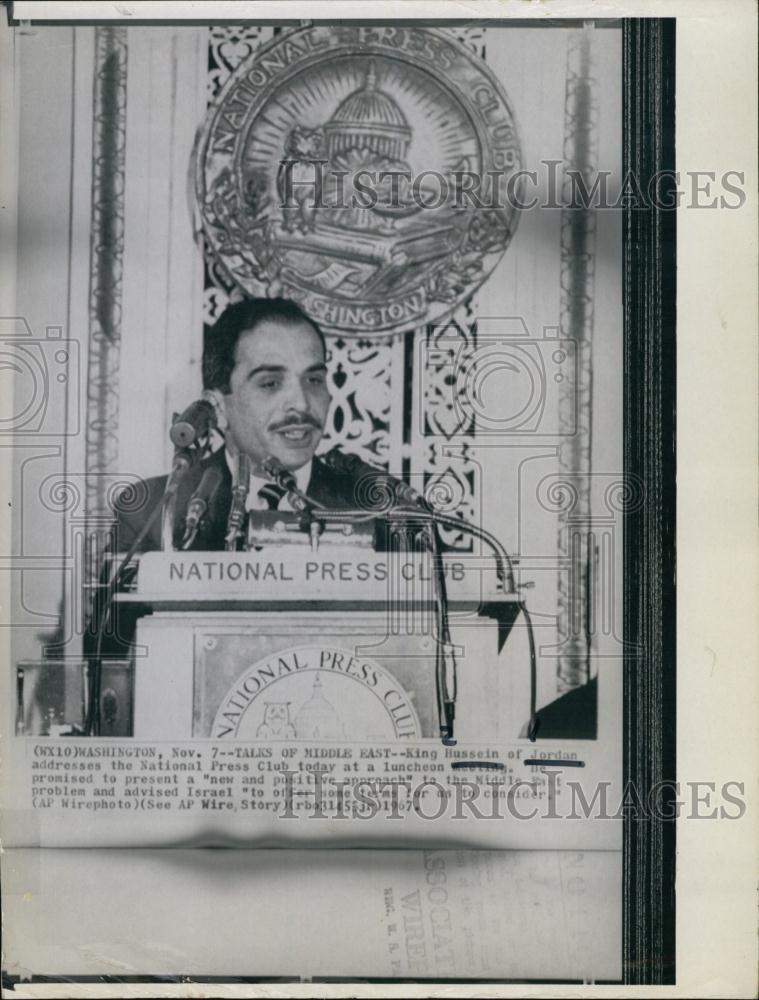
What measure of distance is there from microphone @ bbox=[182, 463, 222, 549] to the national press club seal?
29cm

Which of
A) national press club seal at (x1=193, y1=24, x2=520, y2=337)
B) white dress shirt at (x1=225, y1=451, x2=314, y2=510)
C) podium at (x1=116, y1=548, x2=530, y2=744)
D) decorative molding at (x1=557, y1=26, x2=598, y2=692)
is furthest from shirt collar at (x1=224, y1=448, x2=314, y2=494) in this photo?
decorative molding at (x1=557, y1=26, x2=598, y2=692)

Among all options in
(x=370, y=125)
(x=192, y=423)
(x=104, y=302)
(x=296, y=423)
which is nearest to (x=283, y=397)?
(x=296, y=423)

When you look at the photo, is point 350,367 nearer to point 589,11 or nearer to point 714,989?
point 589,11

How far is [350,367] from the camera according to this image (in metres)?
1.38

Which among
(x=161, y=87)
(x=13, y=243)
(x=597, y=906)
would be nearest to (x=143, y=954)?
(x=597, y=906)

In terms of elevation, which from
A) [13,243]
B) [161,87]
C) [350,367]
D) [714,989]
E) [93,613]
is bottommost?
[714,989]

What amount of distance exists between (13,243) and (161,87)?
33cm

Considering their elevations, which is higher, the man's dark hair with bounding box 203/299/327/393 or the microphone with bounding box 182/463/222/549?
the man's dark hair with bounding box 203/299/327/393

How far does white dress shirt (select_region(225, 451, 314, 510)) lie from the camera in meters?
1.37

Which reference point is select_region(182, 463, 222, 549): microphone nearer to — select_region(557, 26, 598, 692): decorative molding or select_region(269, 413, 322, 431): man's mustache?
select_region(269, 413, 322, 431): man's mustache

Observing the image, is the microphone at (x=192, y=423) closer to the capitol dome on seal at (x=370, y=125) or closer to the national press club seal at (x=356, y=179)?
the national press club seal at (x=356, y=179)

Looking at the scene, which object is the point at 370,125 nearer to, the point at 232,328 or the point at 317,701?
the point at 232,328

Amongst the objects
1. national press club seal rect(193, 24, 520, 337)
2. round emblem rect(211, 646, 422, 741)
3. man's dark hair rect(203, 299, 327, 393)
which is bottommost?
round emblem rect(211, 646, 422, 741)

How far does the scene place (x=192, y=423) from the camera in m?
1.37
